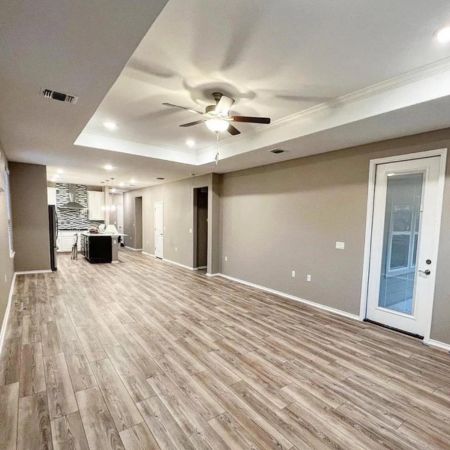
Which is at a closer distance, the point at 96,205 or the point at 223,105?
the point at 223,105

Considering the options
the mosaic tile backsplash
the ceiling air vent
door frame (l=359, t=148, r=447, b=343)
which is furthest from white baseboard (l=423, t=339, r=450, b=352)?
the mosaic tile backsplash

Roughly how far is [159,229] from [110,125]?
5.22m

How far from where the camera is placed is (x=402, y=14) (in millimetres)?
1739

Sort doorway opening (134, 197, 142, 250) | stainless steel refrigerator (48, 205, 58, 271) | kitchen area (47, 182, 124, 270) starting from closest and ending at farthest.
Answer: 1. stainless steel refrigerator (48, 205, 58, 271)
2. kitchen area (47, 182, 124, 270)
3. doorway opening (134, 197, 142, 250)

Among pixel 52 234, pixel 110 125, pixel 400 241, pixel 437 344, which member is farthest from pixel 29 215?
pixel 437 344

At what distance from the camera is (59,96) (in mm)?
2406

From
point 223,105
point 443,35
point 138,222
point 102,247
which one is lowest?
point 102,247

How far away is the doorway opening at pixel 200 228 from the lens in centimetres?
723

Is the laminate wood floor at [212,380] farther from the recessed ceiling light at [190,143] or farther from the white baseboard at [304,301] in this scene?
the recessed ceiling light at [190,143]

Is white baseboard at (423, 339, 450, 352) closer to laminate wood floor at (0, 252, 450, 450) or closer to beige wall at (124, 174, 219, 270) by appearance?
laminate wood floor at (0, 252, 450, 450)

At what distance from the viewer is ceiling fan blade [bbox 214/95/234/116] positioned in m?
2.81

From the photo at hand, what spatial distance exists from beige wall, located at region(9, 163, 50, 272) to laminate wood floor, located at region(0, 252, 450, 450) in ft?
7.92

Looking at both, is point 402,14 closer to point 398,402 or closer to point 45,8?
point 45,8

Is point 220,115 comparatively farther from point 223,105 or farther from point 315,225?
point 315,225
